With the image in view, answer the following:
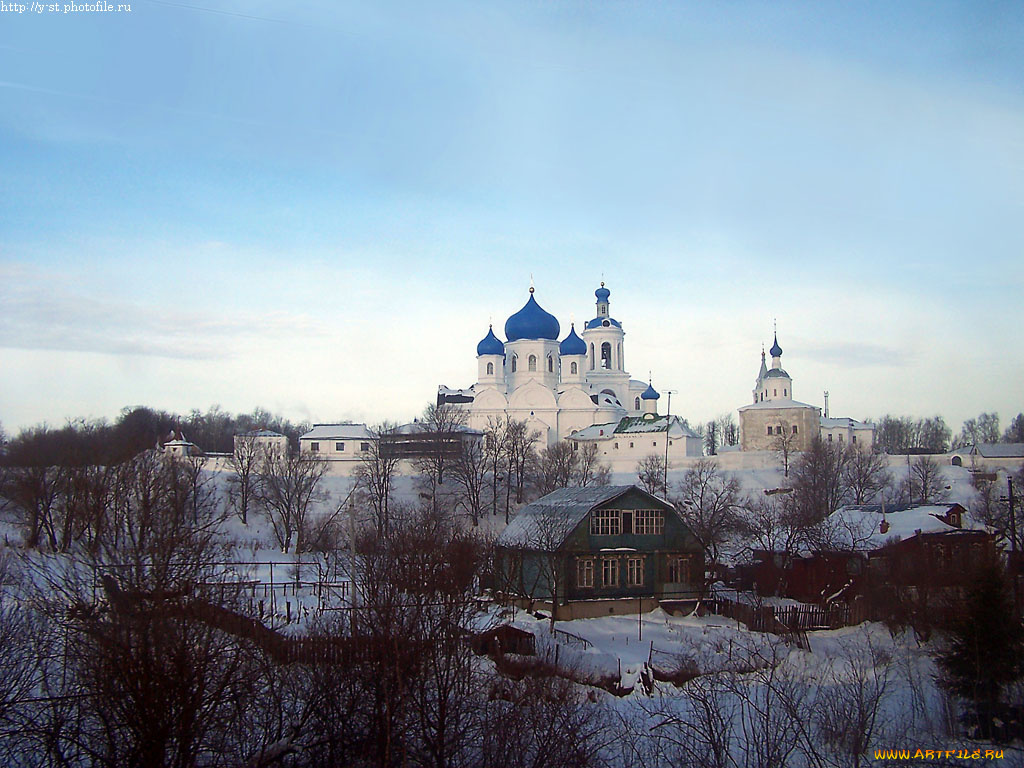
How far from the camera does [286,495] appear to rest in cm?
4247

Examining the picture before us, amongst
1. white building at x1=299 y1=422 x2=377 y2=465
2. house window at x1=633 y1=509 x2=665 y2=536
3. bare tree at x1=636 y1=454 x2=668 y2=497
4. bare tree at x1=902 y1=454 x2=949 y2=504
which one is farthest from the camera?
white building at x1=299 y1=422 x2=377 y2=465

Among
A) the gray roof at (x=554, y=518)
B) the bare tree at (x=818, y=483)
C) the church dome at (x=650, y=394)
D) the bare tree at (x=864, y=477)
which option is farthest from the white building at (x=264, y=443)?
the bare tree at (x=864, y=477)

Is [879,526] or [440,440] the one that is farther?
[440,440]

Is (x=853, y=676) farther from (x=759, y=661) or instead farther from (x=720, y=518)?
(x=720, y=518)

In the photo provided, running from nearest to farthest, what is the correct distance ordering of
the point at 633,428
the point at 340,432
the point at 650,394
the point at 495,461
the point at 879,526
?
the point at 879,526 < the point at 495,461 < the point at 340,432 < the point at 633,428 < the point at 650,394

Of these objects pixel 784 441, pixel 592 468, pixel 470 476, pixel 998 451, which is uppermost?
pixel 784 441

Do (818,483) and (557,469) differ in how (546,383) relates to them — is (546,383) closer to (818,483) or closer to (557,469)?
(557,469)

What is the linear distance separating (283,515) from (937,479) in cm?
3253

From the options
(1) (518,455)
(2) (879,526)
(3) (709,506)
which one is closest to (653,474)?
(1) (518,455)

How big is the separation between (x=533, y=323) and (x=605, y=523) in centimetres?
3853

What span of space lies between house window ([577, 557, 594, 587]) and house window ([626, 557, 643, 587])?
106cm

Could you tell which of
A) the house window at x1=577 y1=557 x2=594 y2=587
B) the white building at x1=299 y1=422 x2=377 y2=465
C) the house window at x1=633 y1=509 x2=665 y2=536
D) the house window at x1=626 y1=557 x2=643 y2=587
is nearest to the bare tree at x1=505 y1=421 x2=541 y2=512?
A: the white building at x1=299 y1=422 x2=377 y2=465

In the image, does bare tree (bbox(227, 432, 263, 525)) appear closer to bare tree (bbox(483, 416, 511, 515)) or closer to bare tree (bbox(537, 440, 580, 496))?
bare tree (bbox(483, 416, 511, 515))

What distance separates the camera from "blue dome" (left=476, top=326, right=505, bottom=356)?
210 ft
